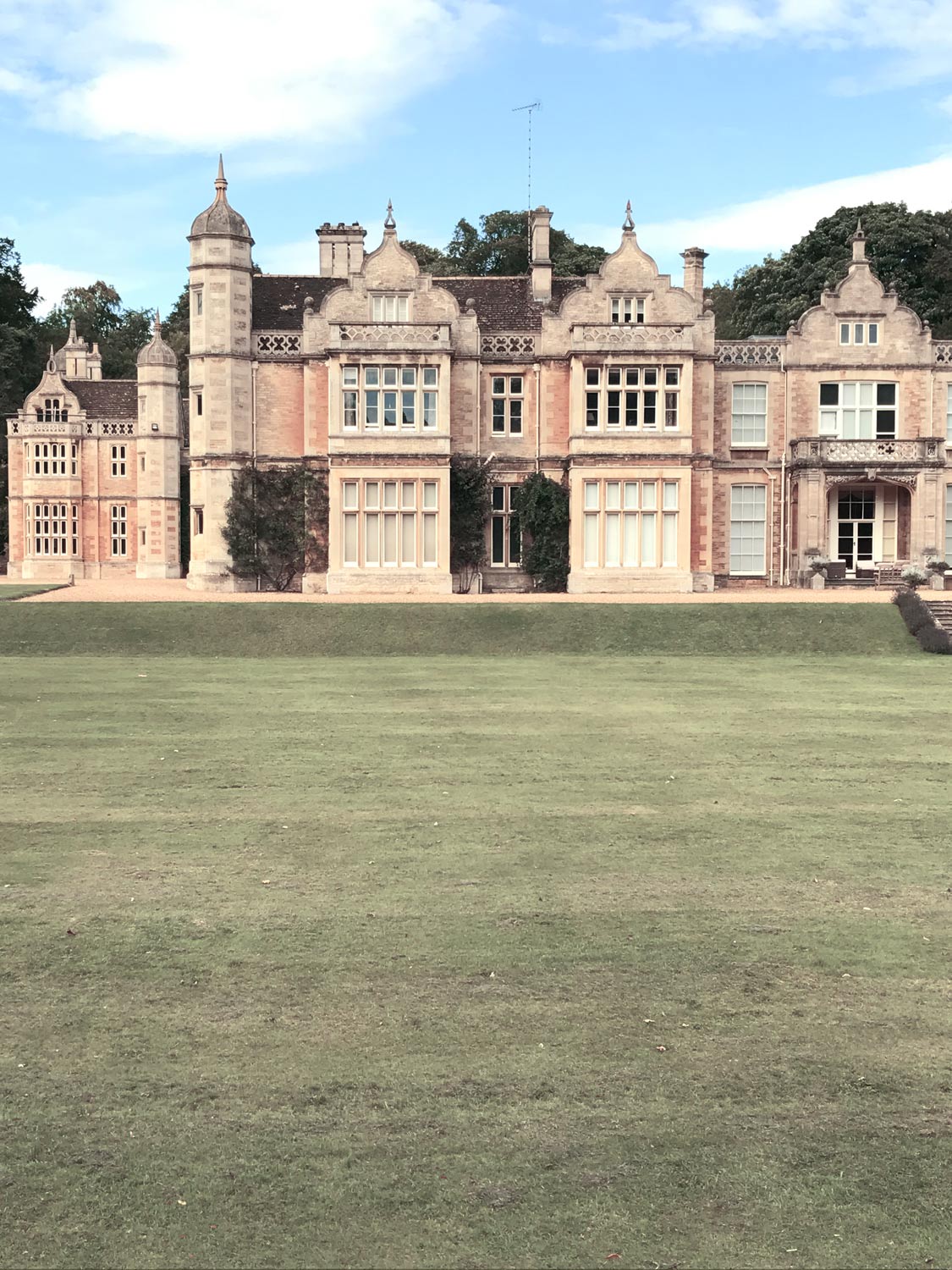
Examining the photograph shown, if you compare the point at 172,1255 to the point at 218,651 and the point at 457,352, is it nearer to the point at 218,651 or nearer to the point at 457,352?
the point at 218,651

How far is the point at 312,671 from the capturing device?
22.5 metres

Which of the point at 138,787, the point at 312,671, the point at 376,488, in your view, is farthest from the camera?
the point at 376,488

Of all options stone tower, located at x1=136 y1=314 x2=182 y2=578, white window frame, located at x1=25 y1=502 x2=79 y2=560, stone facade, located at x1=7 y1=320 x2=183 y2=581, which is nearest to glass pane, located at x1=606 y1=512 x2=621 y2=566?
stone tower, located at x1=136 y1=314 x2=182 y2=578

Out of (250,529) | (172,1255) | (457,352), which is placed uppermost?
(457,352)

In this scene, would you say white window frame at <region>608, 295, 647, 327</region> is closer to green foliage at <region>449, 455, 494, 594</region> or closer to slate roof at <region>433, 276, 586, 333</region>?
slate roof at <region>433, 276, 586, 333</region>

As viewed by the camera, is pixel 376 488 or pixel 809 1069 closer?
pixel 809 1069

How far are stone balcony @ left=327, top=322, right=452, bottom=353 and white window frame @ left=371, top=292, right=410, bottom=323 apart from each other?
95 centimetres

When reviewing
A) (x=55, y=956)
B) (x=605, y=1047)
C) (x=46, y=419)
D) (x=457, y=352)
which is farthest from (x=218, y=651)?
(x=46, y=419)

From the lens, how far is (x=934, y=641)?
2656 cm

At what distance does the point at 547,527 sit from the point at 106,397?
31285mm

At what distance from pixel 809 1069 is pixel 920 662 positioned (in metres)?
20.4

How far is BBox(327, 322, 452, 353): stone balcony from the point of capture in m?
38.5

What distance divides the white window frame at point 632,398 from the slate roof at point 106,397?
98.9 ft

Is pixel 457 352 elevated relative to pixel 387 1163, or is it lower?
Result: elevated
